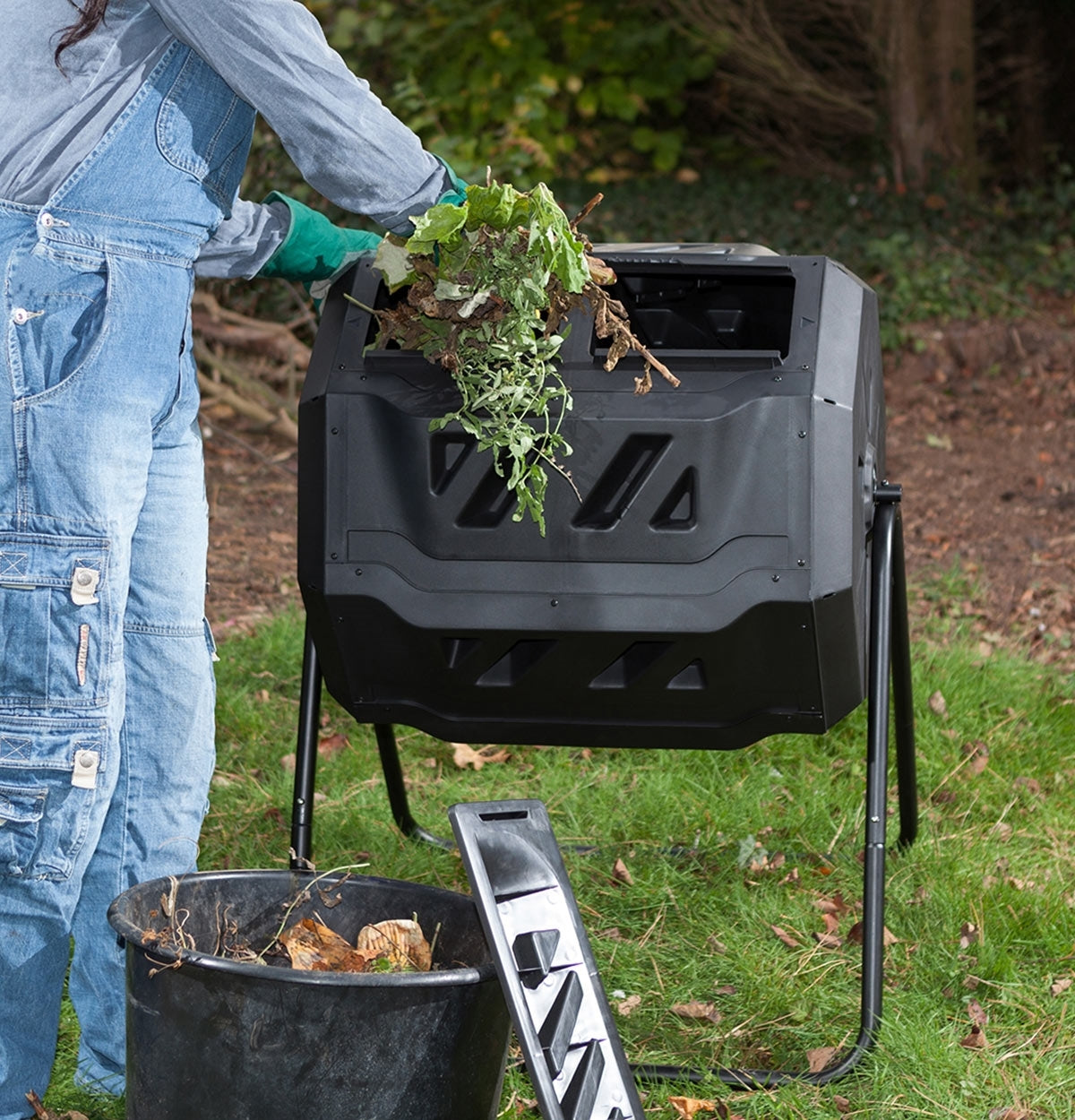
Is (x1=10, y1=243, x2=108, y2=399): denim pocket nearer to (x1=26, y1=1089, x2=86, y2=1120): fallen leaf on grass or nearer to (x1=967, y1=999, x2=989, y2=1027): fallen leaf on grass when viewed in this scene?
(x1=26, y1=1089, x2=86, y2=1120): fallen leaf on grass

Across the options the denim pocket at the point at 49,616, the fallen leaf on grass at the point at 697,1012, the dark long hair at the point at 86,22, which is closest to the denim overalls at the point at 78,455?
the denim pocket at the point at 49,616

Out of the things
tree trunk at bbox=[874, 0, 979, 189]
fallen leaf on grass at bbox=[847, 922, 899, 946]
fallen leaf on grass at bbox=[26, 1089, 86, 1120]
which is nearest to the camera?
fallen leaf on grass at bbox=[26, 1089, 86, 1120]

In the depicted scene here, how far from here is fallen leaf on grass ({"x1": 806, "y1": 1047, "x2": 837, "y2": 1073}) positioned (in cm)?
259

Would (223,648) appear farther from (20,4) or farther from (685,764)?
(20,4)

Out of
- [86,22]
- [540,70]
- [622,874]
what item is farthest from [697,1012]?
[540,70]

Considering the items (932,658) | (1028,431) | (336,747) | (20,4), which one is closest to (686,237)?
(1028,431)

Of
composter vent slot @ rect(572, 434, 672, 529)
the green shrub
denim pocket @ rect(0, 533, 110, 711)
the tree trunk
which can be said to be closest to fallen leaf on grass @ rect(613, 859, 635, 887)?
composter vent slot @ rect(572, 434, 672, 529)

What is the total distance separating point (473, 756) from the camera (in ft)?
13.0

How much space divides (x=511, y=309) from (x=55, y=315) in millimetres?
655

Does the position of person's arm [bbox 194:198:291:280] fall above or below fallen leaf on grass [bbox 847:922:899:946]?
above

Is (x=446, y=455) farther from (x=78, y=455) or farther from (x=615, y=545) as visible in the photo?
(x=78, y=455)

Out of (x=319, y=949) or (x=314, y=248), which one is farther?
(x=314, y=248)

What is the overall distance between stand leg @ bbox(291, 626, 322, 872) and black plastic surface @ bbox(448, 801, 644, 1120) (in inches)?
25.3

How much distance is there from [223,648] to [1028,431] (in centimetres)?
433
